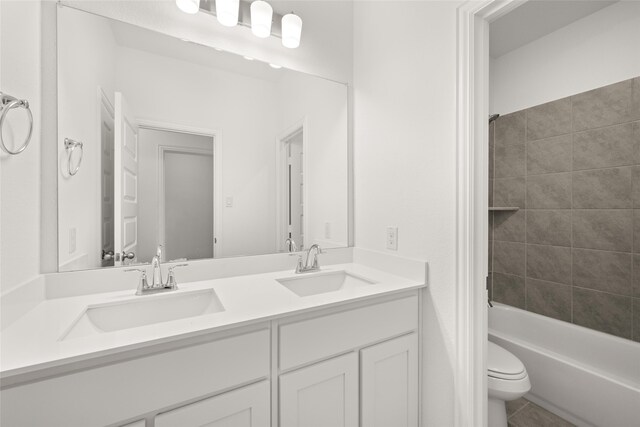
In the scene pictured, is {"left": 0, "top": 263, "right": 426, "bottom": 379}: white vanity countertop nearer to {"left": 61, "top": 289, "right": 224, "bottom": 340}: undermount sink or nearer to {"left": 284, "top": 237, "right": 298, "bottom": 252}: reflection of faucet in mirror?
{"left": 61, "top": 289, "right": 224, "bottom": 340}: undermount sink

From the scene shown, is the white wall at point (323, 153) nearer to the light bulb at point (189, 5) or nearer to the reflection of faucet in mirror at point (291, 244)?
the reflection of faucet in mirror at point (291, 244)

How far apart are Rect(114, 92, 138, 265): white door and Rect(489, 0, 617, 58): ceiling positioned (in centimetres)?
217

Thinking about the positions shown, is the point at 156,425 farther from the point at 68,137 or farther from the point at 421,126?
the point at 421,126

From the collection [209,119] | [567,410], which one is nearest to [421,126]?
[209,119]

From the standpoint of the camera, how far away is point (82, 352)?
25.7 inches

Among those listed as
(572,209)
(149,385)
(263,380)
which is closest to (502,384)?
(263,380)

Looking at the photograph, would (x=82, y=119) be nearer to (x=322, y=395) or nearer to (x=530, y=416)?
(x=322, y=395)

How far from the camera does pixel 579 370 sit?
154 cm

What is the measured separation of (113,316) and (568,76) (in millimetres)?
2982

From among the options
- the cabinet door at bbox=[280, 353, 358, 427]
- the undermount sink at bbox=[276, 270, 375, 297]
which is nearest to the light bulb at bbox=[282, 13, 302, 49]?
the undermount sink at bbox=[276, 270, 375, 297]

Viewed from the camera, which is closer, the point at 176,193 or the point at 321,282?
the point at 176,193

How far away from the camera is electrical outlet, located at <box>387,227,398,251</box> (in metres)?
1.41

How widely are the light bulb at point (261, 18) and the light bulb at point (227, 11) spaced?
0.27 feet

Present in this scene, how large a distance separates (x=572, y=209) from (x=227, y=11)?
8.03 ft
